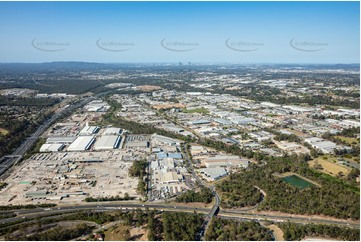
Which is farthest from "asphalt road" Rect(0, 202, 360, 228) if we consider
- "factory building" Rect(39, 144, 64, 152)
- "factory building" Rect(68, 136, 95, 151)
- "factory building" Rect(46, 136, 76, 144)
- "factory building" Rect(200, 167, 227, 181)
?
"factory building" Rect(46, 136, 76, 144)

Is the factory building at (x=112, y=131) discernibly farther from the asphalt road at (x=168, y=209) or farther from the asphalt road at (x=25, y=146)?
the asphalt road at (x=168, y=209)

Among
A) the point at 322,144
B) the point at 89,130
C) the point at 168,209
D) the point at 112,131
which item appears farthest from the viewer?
the point at 89,130

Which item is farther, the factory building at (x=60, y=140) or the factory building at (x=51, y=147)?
the factory building at (x=60, y=140)

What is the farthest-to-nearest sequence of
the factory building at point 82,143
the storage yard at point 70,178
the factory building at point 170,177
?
the factory building at point 82,143 → the factory building at point 170,177 → the storage yard at point 70,178

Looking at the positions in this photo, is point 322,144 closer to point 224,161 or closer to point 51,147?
point 224,161

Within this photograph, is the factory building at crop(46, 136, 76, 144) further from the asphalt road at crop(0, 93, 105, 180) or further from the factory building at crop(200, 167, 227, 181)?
the factory building at crop(200, 167, 227, 181)

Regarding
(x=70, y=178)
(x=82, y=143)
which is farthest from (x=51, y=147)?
(x=70, y=178)

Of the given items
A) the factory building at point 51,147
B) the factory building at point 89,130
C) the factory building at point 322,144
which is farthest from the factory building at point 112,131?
the factory building at point 322,144

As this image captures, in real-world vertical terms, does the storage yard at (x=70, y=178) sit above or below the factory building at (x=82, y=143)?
below

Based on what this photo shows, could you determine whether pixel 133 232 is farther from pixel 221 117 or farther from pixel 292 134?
pixel 221 117

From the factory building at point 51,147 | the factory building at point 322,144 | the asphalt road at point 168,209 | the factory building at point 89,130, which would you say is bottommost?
the asphalt road at point 168,209

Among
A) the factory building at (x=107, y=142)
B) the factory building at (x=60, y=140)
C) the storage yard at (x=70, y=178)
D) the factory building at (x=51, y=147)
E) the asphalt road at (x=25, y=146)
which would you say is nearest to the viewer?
the storage yard at (x=70, y=178)
